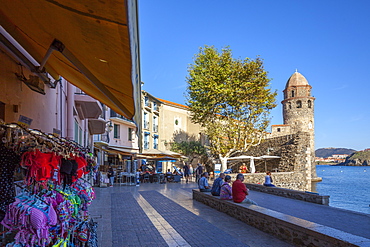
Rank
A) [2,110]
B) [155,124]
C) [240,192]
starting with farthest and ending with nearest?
[155,124] < [240,192] < [2,110]

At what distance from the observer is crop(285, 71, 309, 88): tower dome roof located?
65.5 meters

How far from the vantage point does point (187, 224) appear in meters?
8.50

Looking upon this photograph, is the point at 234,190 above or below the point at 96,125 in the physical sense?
below

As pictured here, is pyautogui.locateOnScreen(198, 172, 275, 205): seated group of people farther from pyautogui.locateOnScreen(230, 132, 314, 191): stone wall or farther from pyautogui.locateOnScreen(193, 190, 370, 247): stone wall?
pyautogui.locateOnScreen(230, 132, 314, 191): stone wall

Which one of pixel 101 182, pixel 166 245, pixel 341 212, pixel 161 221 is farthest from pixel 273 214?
pixel 101 182

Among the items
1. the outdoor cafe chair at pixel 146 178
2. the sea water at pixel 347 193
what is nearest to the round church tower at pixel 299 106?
the sea water at pixel 347 193

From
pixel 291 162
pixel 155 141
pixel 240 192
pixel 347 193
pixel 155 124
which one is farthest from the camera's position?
pixel 155 124

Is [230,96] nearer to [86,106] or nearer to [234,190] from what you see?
[86,106]

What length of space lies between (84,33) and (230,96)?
27.0m

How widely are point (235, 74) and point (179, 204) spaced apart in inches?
747

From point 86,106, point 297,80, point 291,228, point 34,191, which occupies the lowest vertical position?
point 291,228

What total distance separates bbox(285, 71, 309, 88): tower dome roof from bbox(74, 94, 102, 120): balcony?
183 feet

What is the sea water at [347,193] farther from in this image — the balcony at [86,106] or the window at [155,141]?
the window at [155,141]

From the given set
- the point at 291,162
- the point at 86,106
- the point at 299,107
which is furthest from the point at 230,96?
the point at 299,107
